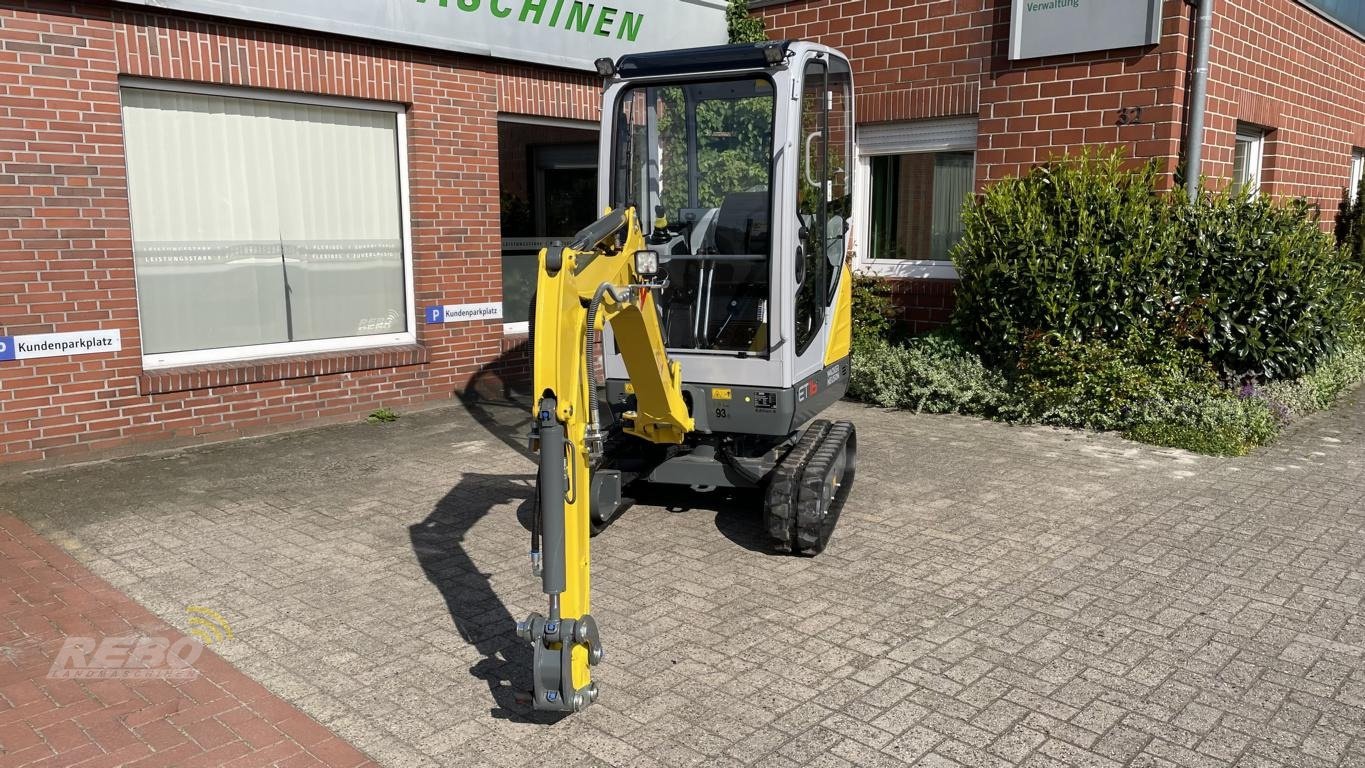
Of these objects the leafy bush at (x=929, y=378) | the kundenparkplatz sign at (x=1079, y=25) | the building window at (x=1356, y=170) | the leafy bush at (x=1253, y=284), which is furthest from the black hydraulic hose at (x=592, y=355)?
the building window at (x=1356, y=170)

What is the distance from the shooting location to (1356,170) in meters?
13.6

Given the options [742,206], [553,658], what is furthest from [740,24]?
[553,658]

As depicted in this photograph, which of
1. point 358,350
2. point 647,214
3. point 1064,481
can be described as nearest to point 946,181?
point 1064,481

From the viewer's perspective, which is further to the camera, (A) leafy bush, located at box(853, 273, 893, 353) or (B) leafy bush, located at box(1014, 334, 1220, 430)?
(A) leafy bush, located at box(853, 273, 893, 353)

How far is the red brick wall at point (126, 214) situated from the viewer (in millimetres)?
6770

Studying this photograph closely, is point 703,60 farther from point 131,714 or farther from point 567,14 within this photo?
point 567,14

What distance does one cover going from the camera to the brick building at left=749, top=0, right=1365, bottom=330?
30.0 ft

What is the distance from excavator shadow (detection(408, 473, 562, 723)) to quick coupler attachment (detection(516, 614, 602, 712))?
0.19 meters

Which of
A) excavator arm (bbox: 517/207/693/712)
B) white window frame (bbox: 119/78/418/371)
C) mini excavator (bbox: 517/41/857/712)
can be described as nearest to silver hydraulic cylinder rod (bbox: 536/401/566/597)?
excavator arm (bbox: 517/207/693/712)

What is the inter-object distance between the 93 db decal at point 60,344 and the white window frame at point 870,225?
7.23 metres

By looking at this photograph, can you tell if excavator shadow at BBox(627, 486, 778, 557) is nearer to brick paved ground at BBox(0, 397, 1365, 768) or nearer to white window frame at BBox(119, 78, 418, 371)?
brick paved ground at BBox(0, 397, 1365, 768)

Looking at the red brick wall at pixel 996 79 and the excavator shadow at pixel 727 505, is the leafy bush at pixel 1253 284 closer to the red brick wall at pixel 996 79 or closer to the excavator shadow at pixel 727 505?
the red brick wall at pixel 996 79

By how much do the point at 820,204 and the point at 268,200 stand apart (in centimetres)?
482

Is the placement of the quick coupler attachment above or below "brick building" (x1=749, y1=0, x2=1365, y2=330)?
below
